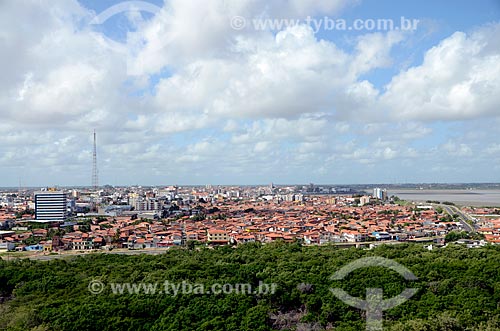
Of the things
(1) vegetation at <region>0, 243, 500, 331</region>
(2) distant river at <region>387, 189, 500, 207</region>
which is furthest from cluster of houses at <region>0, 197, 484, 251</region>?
(2) distant river at <region>387, 189, 500, 207</region>

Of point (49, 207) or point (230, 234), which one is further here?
point (49, 207)

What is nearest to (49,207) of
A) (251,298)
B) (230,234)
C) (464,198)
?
(230,234)

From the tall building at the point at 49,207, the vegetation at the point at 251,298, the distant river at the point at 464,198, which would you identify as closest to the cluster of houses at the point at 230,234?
the tall building at the point at 49,207

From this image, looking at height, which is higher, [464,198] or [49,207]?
[49,207]

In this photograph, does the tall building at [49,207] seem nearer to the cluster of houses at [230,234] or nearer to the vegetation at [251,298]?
the cluster of houses at [230,234]

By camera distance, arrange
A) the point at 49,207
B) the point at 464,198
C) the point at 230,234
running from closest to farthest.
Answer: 1. the point at 230,234
2. the point at 49,207
3. the point at 464,198

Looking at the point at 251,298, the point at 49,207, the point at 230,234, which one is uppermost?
the point at 49,207

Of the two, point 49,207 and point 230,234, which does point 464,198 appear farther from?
point 49,207
